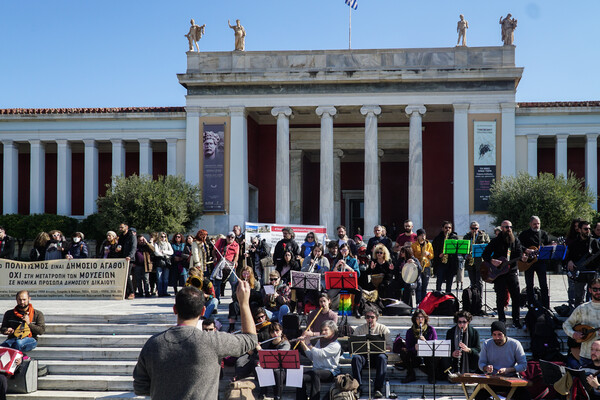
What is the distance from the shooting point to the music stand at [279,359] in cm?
957

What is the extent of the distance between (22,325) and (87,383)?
147 centimetres

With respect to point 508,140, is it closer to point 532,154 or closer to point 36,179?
point 532,154

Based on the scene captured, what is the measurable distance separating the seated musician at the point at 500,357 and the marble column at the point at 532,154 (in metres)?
22.4

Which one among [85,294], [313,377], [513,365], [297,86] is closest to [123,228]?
[85,294]

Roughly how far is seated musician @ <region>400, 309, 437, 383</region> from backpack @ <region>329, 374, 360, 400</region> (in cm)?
123

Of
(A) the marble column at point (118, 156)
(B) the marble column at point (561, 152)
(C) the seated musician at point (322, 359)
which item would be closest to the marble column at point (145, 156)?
(A) the marble column at point (118, 156)

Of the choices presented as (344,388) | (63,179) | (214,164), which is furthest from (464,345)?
(63,179)

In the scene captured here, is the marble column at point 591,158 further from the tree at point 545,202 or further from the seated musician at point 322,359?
the seated musician at point 322,359

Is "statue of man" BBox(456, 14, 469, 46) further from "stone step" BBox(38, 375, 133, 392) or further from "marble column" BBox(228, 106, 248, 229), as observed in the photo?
"stone step" BBox(38, 375, 133, 392)

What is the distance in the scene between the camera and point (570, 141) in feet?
108

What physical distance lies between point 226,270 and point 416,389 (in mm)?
6235

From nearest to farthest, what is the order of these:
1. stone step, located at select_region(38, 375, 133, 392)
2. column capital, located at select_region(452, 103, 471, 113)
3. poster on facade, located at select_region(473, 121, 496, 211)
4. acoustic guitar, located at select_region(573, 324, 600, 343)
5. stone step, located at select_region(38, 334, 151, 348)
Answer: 1. acoustic guitar, located at select_region(573, 324, 600, 343)
2. stone step, located at select_region(38, 375, 133, 392)
3. stone step, located at select_region(38, 334, 151, 348)
4. poster on facade, located at select_region(473, 121, 496, 211)
5. column capital, located at select_region(452, 103, 471, 113)

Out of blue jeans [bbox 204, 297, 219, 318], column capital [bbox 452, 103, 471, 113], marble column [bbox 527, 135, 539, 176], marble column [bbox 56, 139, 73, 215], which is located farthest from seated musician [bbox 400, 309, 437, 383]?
marble column [bbox 56, 139, 73, 215]

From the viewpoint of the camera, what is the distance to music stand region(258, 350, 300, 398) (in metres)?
9.57
